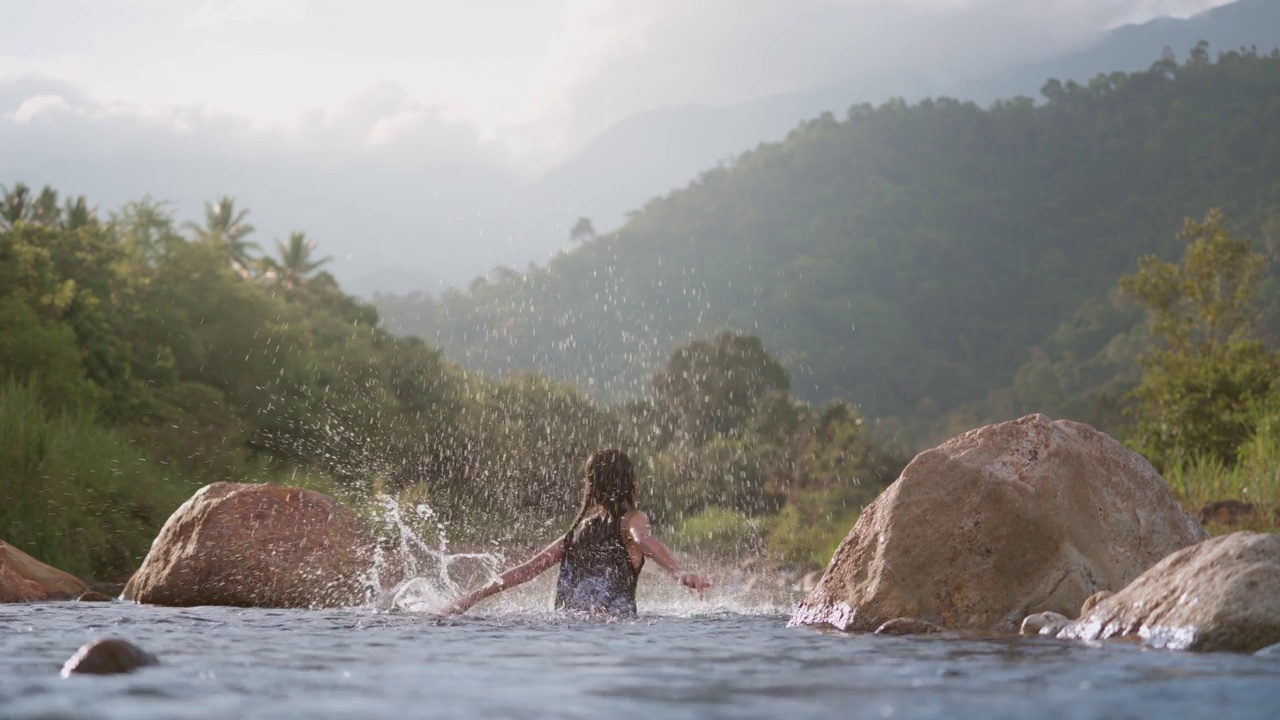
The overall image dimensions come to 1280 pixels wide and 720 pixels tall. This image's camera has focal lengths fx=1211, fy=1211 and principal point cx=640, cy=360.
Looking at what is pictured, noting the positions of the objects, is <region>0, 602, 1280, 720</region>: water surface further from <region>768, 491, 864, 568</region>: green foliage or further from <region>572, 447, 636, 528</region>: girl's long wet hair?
<region>768, 491, 864, 568</region>: green foliage

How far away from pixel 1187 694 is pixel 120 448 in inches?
658

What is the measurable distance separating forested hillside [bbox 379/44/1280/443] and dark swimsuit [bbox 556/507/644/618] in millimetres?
48985

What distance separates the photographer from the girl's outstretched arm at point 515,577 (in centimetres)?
847

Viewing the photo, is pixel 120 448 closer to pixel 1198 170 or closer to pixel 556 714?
pixel 556 714

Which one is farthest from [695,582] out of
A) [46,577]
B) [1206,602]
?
[46,577]

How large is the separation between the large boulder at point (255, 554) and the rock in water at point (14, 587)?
81 centimetres

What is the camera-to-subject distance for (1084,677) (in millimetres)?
5250

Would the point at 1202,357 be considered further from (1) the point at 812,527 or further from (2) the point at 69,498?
(2) the point at 69,498

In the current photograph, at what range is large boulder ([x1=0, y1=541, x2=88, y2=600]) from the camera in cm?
1168

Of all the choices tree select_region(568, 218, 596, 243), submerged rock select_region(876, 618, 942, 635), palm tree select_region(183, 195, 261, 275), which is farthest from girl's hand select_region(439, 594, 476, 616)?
tree select_region(568, 218, 596, 243)

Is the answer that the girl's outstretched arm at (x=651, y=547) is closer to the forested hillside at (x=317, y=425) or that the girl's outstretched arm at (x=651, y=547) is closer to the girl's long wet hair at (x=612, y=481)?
the girl's long wet hair at (x=612, y=481)

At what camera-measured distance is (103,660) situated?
529 cm

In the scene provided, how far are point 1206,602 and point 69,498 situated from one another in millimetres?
14064

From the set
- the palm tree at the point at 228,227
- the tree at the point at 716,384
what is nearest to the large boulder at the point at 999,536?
the tree at the point at 716,384
